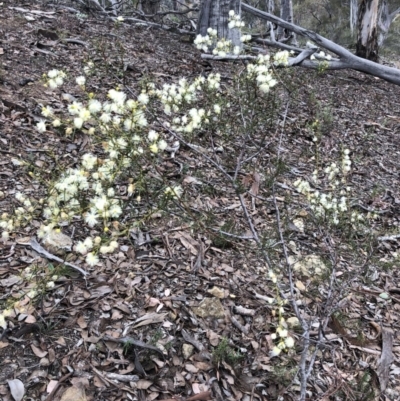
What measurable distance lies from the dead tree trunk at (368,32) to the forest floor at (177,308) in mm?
5405

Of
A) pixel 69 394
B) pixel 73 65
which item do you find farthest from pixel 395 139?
pixel 69 394

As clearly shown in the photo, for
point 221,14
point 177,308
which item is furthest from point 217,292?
point 221,14

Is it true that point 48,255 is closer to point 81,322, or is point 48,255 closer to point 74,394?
point 81,322

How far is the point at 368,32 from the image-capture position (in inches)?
352

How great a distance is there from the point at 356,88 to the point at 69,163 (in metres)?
6.03

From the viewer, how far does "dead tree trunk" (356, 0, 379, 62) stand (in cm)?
898

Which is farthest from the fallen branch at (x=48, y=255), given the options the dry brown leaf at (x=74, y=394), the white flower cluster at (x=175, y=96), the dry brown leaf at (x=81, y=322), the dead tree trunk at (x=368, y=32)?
the dead tree trunk at (x=368, y=32)

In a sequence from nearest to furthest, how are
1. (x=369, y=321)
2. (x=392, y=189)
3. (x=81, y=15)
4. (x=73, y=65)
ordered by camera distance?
(x=369, y=321)
(x=392, y=189)
(x=73, y=65)
(x=81, y=15)

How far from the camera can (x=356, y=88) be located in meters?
7.62

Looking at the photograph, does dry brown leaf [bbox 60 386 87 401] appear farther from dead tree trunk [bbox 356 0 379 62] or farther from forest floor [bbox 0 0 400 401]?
dead tree trunk [bbox 356 0 379 62]

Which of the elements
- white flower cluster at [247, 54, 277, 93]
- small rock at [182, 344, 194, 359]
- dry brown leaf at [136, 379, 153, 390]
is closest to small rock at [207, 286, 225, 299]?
small rock at [182, 344, 194, 359]

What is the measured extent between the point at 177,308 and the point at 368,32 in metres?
8.66

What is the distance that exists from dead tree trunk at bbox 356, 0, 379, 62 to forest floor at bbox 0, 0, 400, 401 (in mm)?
5405

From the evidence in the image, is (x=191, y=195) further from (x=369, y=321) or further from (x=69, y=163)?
(x=369, y=321)
